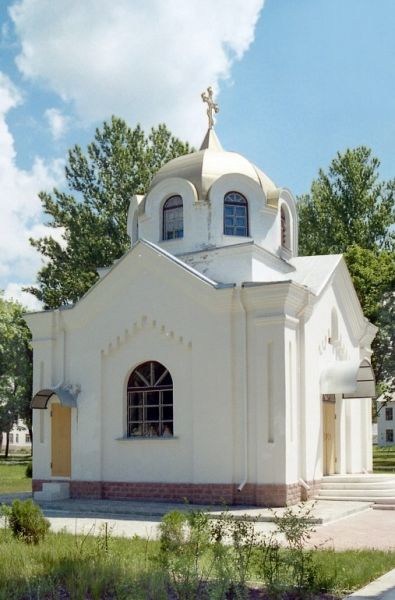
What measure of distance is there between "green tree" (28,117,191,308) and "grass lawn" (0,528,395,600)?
873 inches

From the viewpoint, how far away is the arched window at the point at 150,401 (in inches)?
640

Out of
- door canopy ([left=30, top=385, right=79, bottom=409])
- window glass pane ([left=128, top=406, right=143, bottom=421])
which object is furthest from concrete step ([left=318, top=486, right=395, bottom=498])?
door canopy ([left=30, top=385, right=79, bottom=409])

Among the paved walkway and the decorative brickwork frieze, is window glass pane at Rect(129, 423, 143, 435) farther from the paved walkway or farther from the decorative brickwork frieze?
the paved walkway

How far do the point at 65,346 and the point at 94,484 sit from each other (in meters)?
3.22

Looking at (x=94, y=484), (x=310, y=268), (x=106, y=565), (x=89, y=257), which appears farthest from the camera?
(x=89, y=257)

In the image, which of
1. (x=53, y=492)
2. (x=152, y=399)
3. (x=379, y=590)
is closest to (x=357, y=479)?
(x=152, y=399)

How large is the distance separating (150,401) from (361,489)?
488cm

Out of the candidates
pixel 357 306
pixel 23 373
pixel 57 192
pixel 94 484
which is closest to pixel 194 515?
pixel 94 484

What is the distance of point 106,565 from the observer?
25.5 ft

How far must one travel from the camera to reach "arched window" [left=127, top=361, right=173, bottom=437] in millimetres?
16266

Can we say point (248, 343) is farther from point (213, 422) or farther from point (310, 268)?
point (310, 268)

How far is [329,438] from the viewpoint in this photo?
18.2 metres

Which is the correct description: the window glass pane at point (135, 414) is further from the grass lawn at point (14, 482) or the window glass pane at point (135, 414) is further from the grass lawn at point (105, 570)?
the grass lawn at point (105, 570)

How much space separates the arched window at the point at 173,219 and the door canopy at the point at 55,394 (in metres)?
4.44
